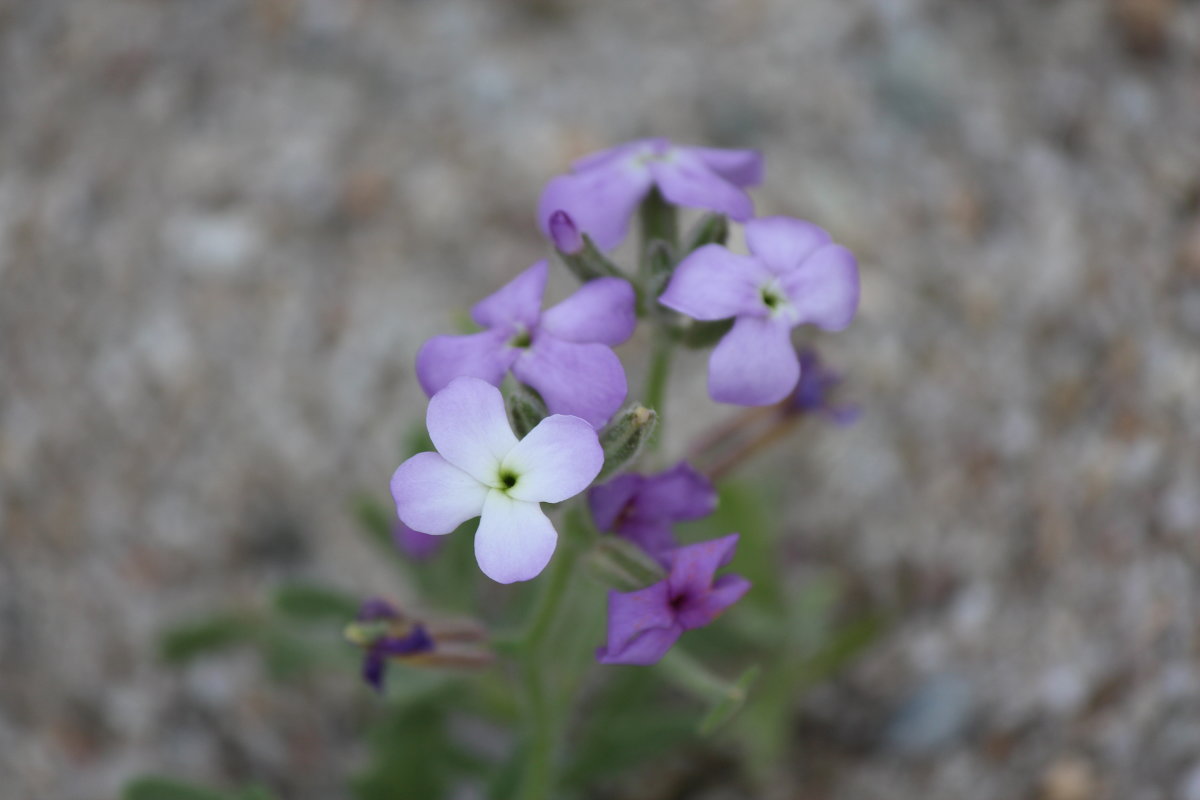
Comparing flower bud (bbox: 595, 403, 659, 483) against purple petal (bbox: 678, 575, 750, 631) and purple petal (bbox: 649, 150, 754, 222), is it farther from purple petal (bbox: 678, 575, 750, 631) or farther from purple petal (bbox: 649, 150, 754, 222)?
purple petal (bbox: 649, 150, 754, 222)

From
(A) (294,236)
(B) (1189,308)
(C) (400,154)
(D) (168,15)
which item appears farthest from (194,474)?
(B) (1189,308)

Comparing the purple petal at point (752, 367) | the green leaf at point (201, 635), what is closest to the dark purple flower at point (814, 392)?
the purple petal at point (752, 367)

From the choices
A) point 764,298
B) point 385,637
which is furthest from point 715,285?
point 385,637

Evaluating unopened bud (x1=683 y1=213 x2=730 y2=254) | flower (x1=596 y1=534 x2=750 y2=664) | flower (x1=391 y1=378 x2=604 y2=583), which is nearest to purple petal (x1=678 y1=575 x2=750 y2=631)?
flower (x1=596 y1=534 x2=750 y2=664)

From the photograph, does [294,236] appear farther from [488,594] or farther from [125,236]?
[488,594]

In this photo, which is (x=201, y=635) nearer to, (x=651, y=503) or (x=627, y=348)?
(x=627, y=348)
